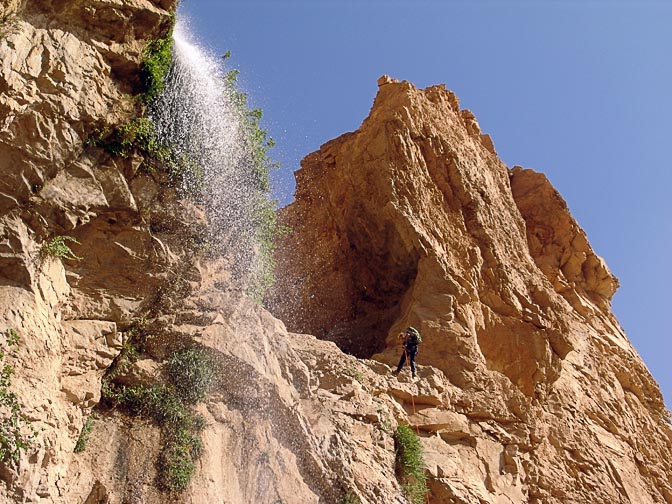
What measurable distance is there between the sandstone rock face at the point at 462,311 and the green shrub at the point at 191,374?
448 cm

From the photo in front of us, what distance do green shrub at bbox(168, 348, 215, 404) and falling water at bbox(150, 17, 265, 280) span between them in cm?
186

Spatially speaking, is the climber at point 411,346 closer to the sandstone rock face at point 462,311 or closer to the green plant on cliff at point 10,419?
the sandstone rock face at point 462,311

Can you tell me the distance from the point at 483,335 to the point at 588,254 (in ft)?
32.2

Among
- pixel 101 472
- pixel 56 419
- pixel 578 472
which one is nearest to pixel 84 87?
pixel 56 419

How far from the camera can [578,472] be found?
1484 centimetres

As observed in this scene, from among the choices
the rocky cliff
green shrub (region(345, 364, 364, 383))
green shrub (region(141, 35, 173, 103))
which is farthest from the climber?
green shrub (region(141, 35, 173, 103))

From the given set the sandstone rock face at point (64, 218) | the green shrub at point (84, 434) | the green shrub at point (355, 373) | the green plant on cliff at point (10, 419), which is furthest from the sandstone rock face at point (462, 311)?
the green plant on cliff at point (10, 419)

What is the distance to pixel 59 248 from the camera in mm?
8516

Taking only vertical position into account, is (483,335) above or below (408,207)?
below

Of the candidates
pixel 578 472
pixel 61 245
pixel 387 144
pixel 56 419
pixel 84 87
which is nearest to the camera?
pixel 56 419

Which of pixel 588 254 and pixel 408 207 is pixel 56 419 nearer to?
pixel 408 207

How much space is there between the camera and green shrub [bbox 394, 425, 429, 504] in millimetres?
10844

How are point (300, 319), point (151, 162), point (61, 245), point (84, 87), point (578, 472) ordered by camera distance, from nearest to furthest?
1. point (61, 245)
2. point (84, 87)
3. point (151, 162)
4. point (578, 472)
5. point (300, 319)

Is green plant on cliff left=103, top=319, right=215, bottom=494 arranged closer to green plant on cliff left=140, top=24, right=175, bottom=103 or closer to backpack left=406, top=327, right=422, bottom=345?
green plant on cliff left=140, top=24, right=175, bottom=103
